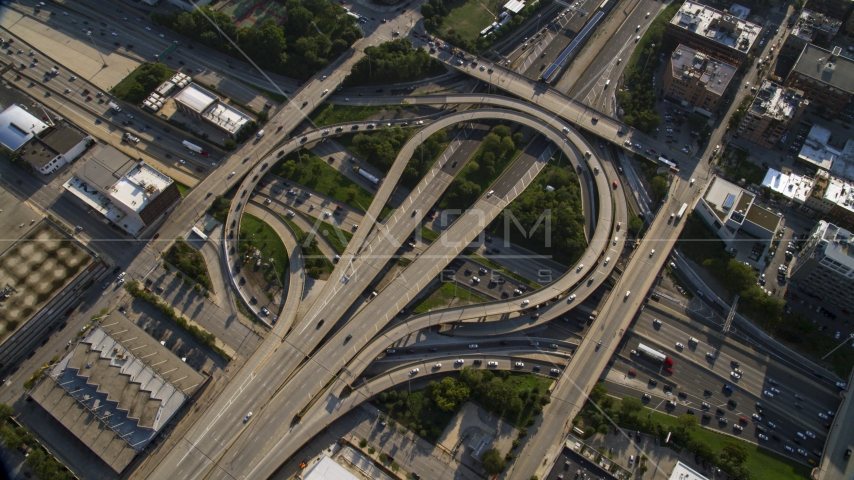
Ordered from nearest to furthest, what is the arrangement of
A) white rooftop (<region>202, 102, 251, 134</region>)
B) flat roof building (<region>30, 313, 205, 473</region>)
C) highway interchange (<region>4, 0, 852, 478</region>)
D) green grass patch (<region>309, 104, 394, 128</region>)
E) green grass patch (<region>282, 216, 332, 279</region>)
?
flat roof building (<region>30, 313, 205, 473</region>) → highway interchange (<region>4, 0, 852, 478</region>) → green grass patch (<region>282, 216, 332, 279</region>) → white rooftop (<region>202, 102, 251, 134</region>) → green grass patch (<region>309, 104, 394, 128</region>)

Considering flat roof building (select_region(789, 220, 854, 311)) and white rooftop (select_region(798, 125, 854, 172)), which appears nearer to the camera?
flat roof building (select_region(789, 220, 854, 311))

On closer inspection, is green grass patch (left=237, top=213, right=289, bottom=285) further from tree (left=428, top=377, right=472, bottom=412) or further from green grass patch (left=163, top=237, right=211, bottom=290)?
tree (left=428, top=377, right=472, bottom=412)

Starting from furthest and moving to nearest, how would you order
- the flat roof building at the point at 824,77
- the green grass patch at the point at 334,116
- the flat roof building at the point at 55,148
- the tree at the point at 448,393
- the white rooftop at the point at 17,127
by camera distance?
the green grass patch at the point at 334,116 < the flat roof building at the point at 824,77 < the white rooftop at the point at 17,127 < the flat roof building at the point at 55,148 < the tree at the point at 448,393

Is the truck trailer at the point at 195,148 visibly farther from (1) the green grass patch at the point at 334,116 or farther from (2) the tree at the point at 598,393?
(2) the tree at the point at 598,393

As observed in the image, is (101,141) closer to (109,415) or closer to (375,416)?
(109,415)

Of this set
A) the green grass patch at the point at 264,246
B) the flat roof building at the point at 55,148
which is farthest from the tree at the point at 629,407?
the flat roof building at the point at 55,148

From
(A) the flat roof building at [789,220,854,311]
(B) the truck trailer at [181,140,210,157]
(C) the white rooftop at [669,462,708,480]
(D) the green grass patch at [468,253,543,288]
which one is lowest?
(C) the white rooftop at [669,462,708,480]

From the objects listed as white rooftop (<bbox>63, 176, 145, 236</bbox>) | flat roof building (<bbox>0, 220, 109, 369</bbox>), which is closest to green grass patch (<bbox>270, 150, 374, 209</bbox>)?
white rooftop (<bbox>63, 176, 145, 236</bbox>)
